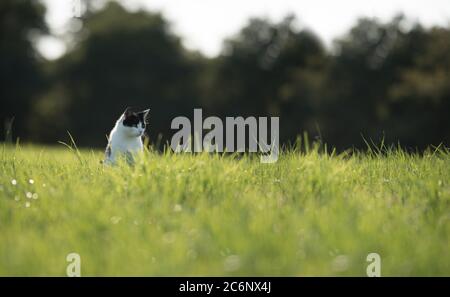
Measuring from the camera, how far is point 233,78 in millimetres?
38531

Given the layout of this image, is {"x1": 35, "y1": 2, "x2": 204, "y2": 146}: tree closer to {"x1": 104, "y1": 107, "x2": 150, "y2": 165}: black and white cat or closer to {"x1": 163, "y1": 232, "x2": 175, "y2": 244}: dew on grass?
{"x1": 104, "y1": 107, "x2": 150, "y2": 165}: black and white cat

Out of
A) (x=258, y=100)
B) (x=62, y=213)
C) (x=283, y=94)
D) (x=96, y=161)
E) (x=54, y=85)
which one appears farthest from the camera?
(x=54, y=85)

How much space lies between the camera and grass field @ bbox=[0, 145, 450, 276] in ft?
13.2

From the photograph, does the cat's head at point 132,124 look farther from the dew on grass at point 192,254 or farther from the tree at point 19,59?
the tree at point 19,59

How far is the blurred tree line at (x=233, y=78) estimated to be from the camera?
1227 inches

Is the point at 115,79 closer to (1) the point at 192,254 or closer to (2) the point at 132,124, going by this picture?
(2) the point at 132,124

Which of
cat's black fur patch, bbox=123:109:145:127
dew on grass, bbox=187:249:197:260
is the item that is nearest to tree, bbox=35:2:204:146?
cat's black fur patch, bbox=123:109:145:127

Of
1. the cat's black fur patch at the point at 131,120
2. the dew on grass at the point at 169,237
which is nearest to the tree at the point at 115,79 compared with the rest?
the cat's black fur patch at the point at 131,120

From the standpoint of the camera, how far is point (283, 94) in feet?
113

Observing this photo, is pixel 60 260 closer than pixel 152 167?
Yes

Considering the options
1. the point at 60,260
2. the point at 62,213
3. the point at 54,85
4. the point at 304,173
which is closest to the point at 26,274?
the point at 60,260

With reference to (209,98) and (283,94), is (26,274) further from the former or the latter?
(209,98)

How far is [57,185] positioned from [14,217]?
841 mm

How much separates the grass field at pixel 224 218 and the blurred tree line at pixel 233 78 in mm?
24760
